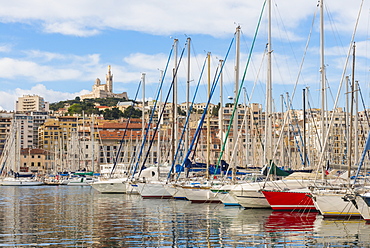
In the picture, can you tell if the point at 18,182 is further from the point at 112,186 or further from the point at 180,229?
the point at 180,229

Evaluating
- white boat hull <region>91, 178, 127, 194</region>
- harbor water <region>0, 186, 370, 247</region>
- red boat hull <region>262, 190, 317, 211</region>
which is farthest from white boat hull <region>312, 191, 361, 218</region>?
white boat hull <region>91, 178, 127, 194</region>

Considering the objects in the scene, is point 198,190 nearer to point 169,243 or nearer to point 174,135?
point 174,135

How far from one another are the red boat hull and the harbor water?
2.02ft

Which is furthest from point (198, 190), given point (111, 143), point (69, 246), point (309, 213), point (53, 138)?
point (53, 138)

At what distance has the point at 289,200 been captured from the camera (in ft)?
95.3

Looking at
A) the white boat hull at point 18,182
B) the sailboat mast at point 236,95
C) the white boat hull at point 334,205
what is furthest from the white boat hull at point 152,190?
the white boat hull at point 18,182

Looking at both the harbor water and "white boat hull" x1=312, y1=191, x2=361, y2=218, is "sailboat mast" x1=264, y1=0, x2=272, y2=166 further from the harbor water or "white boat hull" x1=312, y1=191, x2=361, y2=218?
"white boat hull" x1=312, y1=191, x2=361, y2=218

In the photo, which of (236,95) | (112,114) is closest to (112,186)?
(236,95)

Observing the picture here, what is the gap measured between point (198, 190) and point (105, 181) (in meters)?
19.2

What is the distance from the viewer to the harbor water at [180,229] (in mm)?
18844

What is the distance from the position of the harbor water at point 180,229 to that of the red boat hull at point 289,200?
2.02ft

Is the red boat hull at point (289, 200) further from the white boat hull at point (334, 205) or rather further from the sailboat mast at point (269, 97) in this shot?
the sailboat mast at point (269, 97)

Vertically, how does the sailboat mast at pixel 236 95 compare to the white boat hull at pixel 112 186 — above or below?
above

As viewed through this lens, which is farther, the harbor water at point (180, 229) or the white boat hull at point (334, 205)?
the white boat hull at point (334, 205)
